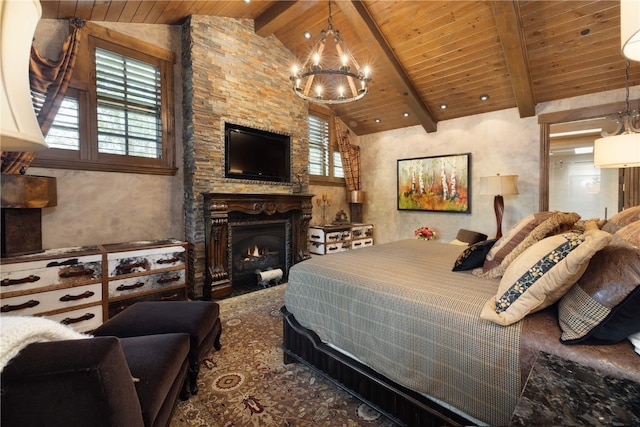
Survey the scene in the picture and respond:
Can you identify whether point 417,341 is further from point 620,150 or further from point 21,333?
point 620,150

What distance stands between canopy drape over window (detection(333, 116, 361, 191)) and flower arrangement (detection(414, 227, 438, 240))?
1.69 m

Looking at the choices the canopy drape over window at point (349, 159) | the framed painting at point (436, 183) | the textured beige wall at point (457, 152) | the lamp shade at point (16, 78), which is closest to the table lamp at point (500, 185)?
the textured beige wall at point (457, 152)

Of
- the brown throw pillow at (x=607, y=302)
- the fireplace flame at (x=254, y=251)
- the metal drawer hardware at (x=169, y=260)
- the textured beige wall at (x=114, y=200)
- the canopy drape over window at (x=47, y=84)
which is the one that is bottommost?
the fireplace flame at (x=254, y=251)

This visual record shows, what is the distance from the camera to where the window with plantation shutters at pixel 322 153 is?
216 inches

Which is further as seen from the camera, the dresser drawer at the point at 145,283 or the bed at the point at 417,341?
the dresser drawer at the point at 145,283

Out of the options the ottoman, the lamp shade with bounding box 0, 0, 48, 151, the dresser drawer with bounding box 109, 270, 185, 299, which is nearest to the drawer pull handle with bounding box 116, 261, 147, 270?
the dresser drawer with bounding box 109, 270, 185, 299

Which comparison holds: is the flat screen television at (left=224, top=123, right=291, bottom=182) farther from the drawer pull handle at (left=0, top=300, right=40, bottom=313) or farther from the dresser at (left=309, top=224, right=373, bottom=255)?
the drawer pull handle at (left=0, top=300, right=40, bottom=313)

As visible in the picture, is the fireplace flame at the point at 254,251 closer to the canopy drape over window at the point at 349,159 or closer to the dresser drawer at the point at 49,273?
the dresser drawer at the point at 49,273

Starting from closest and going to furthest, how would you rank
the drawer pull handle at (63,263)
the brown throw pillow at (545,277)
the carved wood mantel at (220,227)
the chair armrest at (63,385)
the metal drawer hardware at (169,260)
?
the chair armrest at (63,385)
the brown throw pillow at (545,277)
the drawer pull handle at (63,263)
the metal drawer hardware at (169,260)
the carved wood mantel at (220,227)

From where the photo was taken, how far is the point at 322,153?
5.70 metres

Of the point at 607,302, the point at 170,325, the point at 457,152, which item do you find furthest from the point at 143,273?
the point at 457,152

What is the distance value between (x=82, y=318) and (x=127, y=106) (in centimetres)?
228

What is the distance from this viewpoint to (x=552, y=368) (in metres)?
0.83

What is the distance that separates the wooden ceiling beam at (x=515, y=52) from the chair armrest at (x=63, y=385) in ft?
13.7
